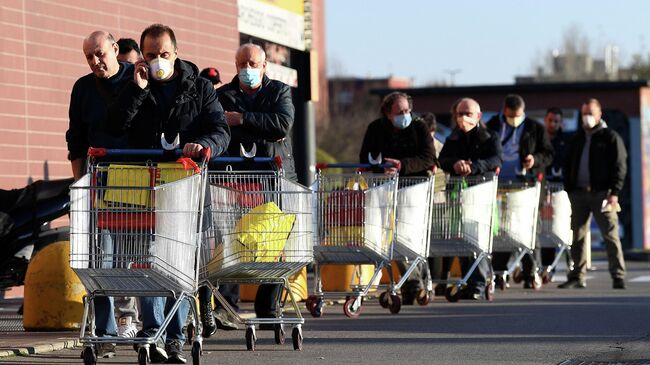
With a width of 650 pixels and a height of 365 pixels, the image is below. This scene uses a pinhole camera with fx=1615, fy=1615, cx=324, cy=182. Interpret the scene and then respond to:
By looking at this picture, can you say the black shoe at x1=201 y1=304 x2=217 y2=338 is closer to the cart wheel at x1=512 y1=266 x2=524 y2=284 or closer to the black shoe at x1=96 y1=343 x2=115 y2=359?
the black shoe at x1=96 y1=343 x2=115 y2=359

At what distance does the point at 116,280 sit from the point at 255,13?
12.4 meters

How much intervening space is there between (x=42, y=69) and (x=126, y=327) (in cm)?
631

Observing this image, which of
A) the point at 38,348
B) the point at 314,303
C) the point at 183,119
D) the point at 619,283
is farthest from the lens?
the point at 619,283

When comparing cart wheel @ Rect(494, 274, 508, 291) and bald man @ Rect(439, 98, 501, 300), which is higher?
bald man @ Rect(439, 98, 501, 300)

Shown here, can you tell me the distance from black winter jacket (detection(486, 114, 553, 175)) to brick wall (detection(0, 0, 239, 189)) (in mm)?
4316

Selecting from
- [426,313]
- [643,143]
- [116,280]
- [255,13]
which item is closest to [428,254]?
[426,313]

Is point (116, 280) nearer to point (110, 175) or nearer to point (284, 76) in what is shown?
point (110, 175)

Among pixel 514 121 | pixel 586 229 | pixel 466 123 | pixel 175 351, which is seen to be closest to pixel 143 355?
pixel 175 351

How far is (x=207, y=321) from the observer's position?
11789mm

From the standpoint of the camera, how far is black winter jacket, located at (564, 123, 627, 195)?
18.6 metres

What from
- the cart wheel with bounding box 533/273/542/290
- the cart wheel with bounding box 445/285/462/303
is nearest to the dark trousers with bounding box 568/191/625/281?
the cart wheel with bounding box 533/273/542/290

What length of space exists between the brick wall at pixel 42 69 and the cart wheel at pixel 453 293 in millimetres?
4191

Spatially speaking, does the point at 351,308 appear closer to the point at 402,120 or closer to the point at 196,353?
the point at 402,120

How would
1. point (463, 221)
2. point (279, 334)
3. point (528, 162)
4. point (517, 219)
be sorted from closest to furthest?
point (279, 334) → point (463, 221) → point (517, 219) → point (528, 162)
